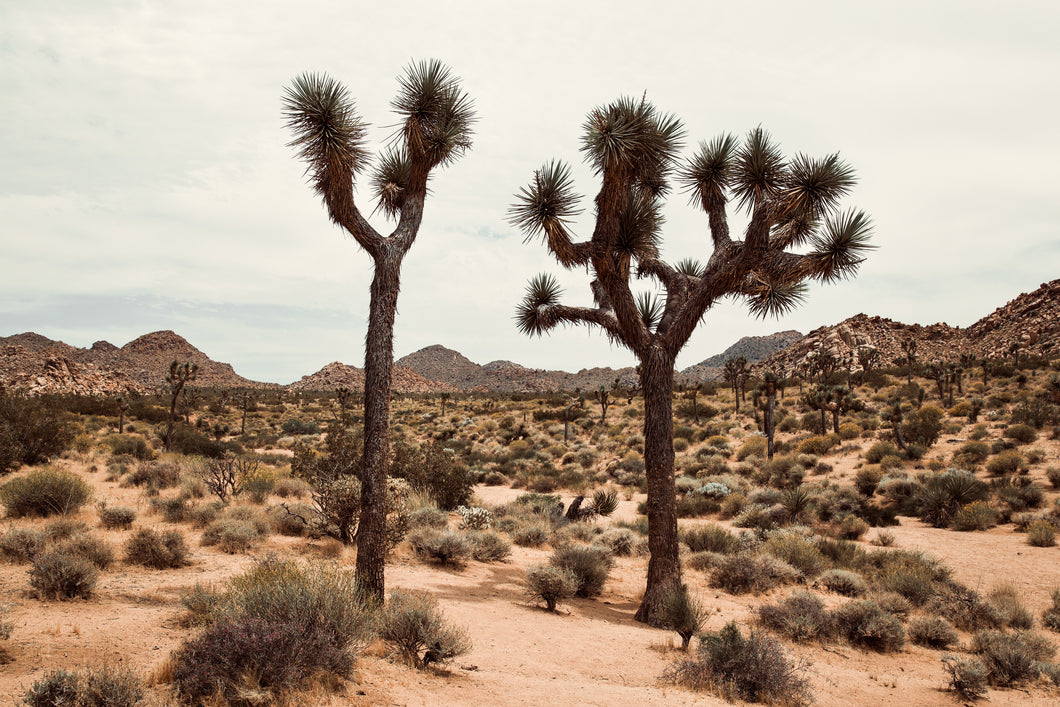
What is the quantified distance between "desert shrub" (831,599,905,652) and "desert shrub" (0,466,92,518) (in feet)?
47.7

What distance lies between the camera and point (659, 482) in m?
9.79

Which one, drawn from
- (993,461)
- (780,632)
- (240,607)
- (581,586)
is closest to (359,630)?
(240,607)

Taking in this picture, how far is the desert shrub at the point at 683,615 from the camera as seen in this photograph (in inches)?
316

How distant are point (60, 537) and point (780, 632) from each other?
469 inches

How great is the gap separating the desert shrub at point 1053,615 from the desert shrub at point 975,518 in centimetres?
574

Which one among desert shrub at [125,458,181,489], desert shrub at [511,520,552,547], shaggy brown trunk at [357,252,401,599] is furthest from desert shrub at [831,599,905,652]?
desert shrub at [125,458,181,489]

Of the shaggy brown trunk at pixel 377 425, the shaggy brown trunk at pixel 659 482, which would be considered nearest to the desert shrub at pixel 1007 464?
the shaggy brown trunk at pixel 659 482

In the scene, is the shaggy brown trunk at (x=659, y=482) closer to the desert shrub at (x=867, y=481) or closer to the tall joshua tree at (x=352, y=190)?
the tall joshua tree at (x=352, y=190)

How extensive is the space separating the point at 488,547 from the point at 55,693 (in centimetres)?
910

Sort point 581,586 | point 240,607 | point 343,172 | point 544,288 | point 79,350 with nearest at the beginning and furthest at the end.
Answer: point 240,607 < point 343,172 < point 581,586 < point 544,288 < point 79,350

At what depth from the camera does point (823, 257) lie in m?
9.65

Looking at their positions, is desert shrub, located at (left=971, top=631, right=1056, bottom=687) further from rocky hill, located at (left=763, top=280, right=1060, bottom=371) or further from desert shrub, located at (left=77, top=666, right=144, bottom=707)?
rocky hill, located at (left=763, top=280, right=1060, bottom=371)

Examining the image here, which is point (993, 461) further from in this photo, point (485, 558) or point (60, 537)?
point (60, 537)

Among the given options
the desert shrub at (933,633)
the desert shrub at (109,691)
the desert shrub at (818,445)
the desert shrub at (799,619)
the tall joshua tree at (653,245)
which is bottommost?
the desert shrub at (933,633)
